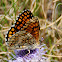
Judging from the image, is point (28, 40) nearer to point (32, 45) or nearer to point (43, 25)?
point (32, 45)

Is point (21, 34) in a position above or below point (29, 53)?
above

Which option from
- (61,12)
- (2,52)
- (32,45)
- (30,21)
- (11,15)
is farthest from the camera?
(61,12)

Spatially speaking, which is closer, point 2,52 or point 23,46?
point 23,46

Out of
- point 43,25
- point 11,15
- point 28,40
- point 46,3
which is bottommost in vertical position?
point 28,40

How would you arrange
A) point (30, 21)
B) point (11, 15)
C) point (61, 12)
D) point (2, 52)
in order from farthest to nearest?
point (61, 12) < point (11, 15) < point (2, 52) < point (30, 21)

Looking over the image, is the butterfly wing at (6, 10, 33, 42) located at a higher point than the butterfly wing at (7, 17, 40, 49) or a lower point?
higher

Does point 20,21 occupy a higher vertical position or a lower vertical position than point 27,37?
higher

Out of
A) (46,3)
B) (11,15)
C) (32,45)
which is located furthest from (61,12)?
(32,45)

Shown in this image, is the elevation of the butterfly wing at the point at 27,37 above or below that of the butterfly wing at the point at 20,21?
below
